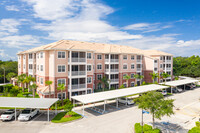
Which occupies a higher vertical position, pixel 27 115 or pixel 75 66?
pixel 75 66

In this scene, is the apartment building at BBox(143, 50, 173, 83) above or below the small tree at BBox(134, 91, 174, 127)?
above

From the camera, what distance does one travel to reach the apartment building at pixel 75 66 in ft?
94.6

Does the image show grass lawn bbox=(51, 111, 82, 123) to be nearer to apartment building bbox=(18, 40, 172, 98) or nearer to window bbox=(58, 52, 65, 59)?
apartment building bbox=(18, 40, 172, 98)

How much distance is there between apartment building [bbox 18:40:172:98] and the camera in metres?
28.8

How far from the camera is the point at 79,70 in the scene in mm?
32594

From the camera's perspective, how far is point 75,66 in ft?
105

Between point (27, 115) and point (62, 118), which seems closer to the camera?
point (27, 115)

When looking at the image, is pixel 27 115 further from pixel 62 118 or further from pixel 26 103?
pixel 62 118

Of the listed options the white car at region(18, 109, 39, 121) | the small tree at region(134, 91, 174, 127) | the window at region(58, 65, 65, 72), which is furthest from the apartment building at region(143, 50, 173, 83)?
the white car at region(18, 109, 39, 121)

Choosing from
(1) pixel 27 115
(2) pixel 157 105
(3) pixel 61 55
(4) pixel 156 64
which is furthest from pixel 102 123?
(4) pixel 156 64

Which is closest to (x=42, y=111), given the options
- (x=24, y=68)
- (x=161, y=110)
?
(x=161, y=110)

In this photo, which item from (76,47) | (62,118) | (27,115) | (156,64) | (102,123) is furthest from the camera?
(156,64)

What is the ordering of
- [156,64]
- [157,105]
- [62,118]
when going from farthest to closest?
[156,64] → [62,118] → [157,105]

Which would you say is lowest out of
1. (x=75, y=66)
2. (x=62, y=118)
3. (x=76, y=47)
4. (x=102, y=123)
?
(x=102, y=123)
